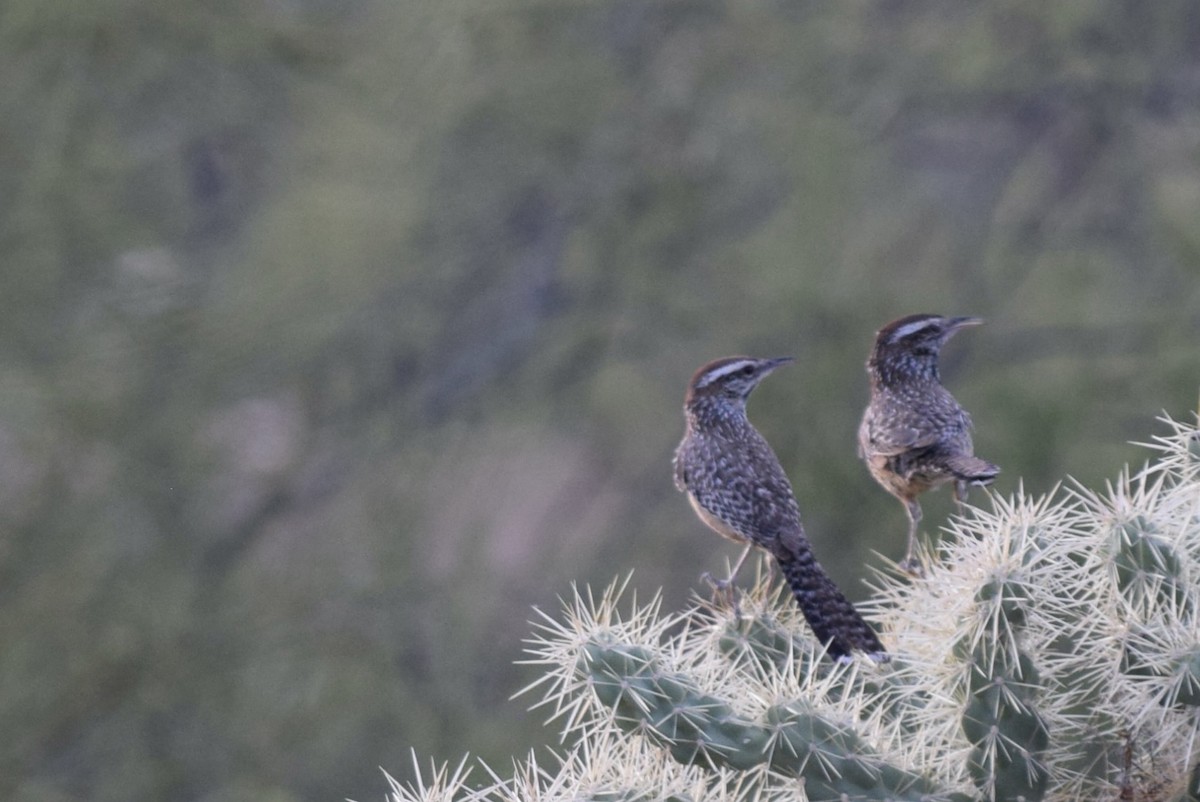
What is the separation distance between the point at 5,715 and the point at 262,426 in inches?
87.1

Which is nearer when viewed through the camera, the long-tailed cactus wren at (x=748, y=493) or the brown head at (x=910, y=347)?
the long-tailed cactus wren at (x=748, y=493)

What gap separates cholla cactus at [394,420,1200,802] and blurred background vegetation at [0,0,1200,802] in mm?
5962

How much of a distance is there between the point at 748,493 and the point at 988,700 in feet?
4.26

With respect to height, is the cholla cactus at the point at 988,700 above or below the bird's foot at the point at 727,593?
below

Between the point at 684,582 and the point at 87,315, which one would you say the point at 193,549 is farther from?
the point at 684,582

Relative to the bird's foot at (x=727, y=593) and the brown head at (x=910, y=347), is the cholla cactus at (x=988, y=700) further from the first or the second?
the brown head at (x=910, y=347)

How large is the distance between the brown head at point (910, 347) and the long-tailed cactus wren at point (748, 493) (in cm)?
30

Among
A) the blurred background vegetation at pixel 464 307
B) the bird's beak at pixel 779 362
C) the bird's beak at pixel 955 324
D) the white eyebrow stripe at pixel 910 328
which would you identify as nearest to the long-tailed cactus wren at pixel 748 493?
the bird's beak at pixel 779 362

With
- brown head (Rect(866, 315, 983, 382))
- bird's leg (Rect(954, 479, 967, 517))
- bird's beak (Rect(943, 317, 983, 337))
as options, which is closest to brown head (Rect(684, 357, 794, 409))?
brown head (Rect(866, 315, 983, 382))

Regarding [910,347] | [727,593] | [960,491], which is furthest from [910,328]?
[727,593]

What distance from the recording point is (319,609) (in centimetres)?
922

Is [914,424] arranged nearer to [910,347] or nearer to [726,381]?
[910,347]

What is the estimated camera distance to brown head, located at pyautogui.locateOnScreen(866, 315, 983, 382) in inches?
157

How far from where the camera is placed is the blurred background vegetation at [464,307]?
8.95 meters
